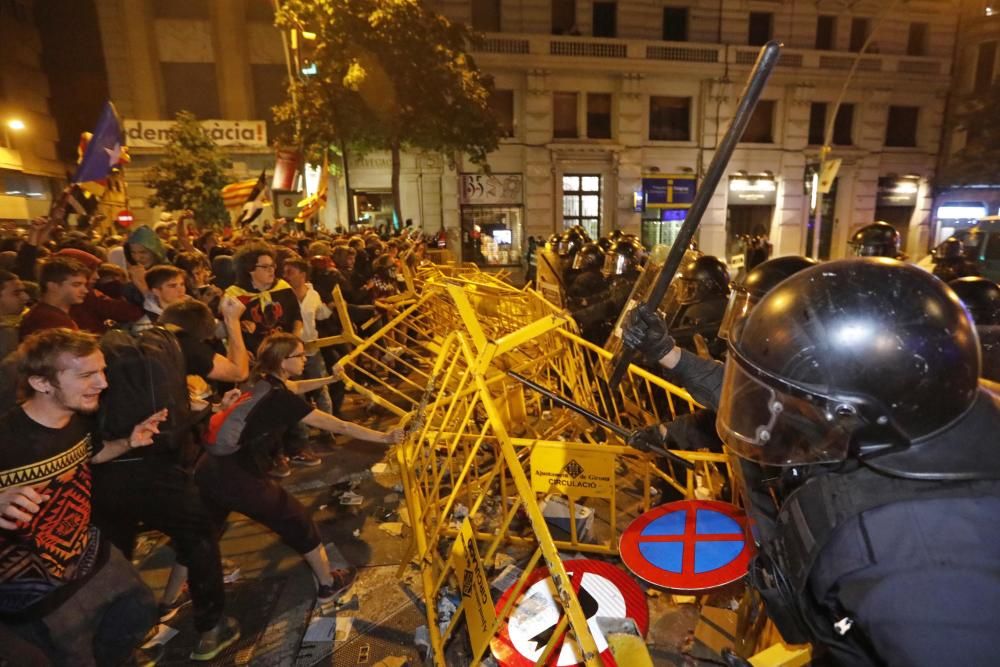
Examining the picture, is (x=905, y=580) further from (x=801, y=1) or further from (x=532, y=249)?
(x=801, y=1)

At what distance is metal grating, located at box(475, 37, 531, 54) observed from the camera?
70.6 feet

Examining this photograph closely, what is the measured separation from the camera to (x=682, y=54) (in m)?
23.0

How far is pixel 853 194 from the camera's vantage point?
82.6 ft

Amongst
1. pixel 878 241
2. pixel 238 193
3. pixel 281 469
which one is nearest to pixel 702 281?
pixel 878 241

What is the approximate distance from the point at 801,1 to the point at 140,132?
29.0 m

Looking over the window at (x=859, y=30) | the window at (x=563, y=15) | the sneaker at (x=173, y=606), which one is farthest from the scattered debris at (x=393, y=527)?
the window at (x=859, y=30)

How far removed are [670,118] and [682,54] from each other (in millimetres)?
2647

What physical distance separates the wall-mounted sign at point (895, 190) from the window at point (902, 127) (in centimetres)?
183

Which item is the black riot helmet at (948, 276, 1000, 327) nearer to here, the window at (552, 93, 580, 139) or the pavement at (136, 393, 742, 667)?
the pavement at (136, 393, 742, 667)

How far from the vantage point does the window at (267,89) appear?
21.8 metres

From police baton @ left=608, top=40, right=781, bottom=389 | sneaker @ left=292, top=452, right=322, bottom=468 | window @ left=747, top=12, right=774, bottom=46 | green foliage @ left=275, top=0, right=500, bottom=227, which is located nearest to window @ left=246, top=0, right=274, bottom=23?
green foliage @ left=275, top=0, right=500, bottom=227

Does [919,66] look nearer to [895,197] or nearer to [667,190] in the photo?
[895,197]

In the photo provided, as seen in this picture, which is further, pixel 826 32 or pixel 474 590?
pixel 826 32

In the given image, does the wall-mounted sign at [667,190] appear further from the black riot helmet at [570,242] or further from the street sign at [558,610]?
the street sign at [558,610]
